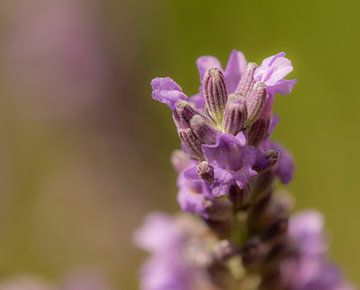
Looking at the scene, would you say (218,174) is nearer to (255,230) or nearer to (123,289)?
(255,230)

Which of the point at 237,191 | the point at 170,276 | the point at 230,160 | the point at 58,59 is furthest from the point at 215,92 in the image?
the point at 58,59

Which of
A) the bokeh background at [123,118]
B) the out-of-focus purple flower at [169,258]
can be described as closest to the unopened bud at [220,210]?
the out-of-focus purple flower at [169,258]

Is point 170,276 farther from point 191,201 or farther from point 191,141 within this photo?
point 191,141

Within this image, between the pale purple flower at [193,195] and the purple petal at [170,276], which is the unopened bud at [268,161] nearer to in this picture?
the pale purple flower at [193,195]

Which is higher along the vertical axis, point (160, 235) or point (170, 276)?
point (160, 235)

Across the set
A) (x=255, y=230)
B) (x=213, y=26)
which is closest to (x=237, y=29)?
(x=213, y=26)
